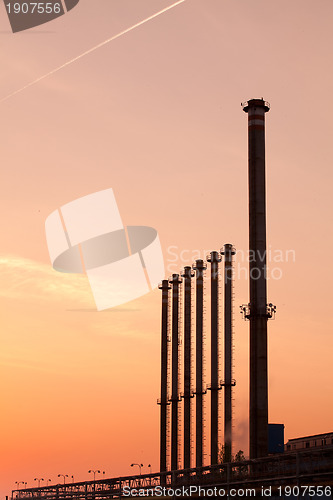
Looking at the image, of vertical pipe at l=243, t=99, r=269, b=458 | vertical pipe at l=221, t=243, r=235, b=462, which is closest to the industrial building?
vertical pipe at l=221, t=243, r=235, b=462

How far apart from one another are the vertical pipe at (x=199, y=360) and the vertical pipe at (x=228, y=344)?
3173 millimetres

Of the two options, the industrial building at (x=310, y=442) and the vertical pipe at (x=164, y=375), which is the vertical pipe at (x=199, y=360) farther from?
the industrial building at (x=310, y=442)

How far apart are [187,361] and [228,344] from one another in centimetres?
729

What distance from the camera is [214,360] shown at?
279ft

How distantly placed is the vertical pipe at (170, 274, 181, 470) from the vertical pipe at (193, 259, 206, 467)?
3.70 meters

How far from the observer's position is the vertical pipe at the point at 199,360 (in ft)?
281

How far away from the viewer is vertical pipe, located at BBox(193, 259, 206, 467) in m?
85.6

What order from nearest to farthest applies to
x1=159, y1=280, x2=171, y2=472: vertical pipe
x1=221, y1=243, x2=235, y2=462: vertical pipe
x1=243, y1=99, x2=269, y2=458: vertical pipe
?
x1=243, y1=99, x2=269, y2=458: vertical pipe → x1=221, y1=243, x2=235, y2=462: vertical pipe → x1=159, y1=280, x2=171, y2=472: vertical pipe

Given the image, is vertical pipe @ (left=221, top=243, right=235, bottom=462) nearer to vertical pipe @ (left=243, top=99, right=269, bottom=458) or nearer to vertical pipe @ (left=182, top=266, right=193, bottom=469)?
vertical pipe @ (left=182, top=266, right=193, bottom=469)

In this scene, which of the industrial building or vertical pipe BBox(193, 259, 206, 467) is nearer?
vertical pipe BBox(193, 259, 206, 467)

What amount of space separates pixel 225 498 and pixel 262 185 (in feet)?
116

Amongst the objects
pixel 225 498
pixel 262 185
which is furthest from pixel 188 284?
pixel 225 498

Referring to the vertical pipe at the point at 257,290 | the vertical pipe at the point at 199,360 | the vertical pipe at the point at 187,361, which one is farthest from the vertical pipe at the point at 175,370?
the vertical pipe at the point at 257,290

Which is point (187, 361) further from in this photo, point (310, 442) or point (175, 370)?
point (310, 442)
